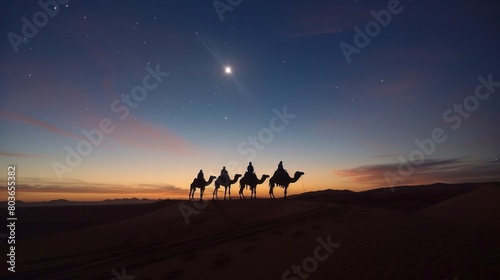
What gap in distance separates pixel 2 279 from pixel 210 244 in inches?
293

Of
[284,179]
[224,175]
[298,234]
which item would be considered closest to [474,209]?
[284,179]

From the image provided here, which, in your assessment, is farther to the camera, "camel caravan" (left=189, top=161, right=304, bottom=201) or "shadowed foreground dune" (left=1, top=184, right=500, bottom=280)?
"camel caravan" (left=189, top=161, right=304, bottom=201)

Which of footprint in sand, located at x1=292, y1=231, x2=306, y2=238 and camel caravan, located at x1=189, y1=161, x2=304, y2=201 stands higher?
camel caravan, located at x1=189, y1=161, x2=304, y2=201

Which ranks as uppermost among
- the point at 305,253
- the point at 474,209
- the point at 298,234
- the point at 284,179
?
the point at 284,179

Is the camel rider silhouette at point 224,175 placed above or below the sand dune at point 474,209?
above

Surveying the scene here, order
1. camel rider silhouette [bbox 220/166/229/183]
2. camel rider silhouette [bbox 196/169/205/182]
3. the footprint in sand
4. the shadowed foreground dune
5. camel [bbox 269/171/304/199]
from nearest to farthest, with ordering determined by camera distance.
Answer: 1. the shadowed foreground dune
2. the footprint in sand
3. camel [bbox 269/171/304/199]
4. camel rider silhouette [bbox 220/166/229/183]
5. camel rider silhouette [bbox 196/169/205/182]

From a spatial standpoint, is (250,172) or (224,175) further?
(224,175)

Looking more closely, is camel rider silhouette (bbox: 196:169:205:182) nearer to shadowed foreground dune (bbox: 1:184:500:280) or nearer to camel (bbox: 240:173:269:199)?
camel (bbox: 240:173:269:199)

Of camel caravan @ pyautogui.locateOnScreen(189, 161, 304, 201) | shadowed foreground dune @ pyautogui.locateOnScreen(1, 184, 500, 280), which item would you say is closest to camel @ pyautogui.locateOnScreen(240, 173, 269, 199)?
camel caravan @ pyautogui.locateOnScreen(189, 161, 304, 201)

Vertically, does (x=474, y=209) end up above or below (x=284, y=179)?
below

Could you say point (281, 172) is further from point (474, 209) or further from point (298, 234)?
point (474, 209)

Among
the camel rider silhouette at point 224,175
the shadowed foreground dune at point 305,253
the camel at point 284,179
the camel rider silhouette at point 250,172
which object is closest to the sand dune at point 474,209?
the shadowed foreground dune at point 305,253

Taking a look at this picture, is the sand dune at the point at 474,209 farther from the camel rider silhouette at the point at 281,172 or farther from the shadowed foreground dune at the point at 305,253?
the camel rider silhouette at the point at 281,172

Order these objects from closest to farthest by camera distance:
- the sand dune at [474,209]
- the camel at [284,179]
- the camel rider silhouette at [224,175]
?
the sand dune at [474,209]
the camel at [284,179]
the camel rider silhouette at [224,175]
